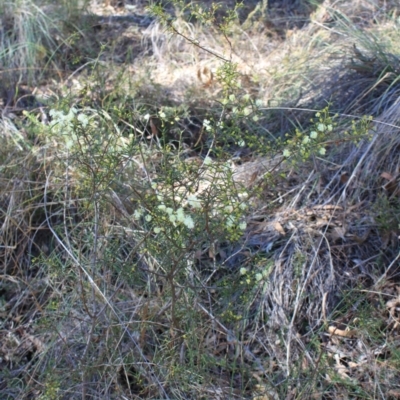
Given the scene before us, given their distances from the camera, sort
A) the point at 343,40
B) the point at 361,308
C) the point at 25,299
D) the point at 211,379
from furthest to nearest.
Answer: the point at 343,40
the point at 25,299
the point at 361,308
the point at 211,379

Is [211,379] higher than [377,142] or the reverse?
the reverse

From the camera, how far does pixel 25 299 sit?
3.37 m

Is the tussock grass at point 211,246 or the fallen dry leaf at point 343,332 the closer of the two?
the tussock grass at point 211,246

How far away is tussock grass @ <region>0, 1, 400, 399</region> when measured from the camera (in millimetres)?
2564

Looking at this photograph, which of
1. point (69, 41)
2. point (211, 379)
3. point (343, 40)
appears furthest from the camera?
point (69, 41)

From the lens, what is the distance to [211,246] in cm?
267

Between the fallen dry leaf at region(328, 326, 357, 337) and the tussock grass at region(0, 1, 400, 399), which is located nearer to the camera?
the tussock grass at region(0, 1, 400, 399)

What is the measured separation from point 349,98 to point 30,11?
2.37m

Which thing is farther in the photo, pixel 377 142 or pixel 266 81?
pixel 266 81

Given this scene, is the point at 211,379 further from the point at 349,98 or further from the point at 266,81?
the point at 266,81

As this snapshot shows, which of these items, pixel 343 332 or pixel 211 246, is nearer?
pixel 211 246

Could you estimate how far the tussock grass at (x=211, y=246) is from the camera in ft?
8.41

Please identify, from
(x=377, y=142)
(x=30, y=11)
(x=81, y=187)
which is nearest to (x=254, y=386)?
(x=81, y=187)

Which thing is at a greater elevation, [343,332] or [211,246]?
[211,246]
